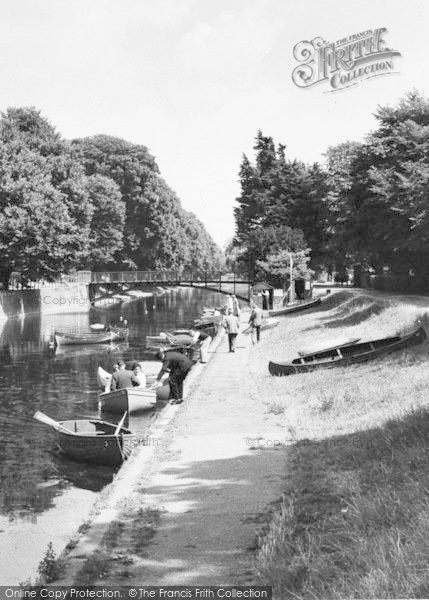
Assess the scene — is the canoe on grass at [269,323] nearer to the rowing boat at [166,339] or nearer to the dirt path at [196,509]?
the rowing boat at [166,339]

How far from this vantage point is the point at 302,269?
228 ft

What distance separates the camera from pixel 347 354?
28656 mm

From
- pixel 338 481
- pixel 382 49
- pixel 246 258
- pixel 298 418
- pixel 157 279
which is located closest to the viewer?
pixel 338 481

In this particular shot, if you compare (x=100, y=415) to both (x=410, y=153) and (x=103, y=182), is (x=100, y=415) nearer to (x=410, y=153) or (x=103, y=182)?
(x=410, y=153)

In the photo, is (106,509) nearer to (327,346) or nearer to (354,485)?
(354,485)

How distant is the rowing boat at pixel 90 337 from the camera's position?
48.5 m

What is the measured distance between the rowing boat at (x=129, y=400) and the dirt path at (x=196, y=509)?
601 cm

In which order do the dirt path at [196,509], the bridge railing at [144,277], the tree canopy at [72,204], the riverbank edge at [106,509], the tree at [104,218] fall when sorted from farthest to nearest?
the tree at [104,218]
the bridge railing at [144,277]
the tree canopy at [72,204]
the riverbank edge at [106,509]
the dirt path at [196,509]

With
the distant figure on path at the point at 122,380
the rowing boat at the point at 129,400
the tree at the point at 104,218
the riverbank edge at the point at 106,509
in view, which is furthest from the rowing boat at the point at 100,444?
the tree at the point at 104,218

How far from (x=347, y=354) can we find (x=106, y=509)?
18.2 metres

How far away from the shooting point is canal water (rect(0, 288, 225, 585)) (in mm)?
14052

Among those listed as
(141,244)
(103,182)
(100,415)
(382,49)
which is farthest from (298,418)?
(141,244)

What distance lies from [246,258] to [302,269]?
798 cm

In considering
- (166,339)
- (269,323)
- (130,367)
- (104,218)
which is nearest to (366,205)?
(269,323)
